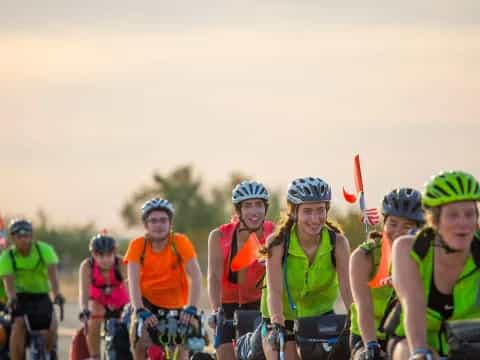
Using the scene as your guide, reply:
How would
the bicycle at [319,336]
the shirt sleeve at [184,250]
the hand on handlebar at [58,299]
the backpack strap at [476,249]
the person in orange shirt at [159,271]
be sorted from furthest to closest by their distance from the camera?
the hand on handlebar at [58,299]
the shirt sleeve at [184,250]
the person in orange shirt at [159,271]
the bicycle at [319,336]
the backpack strap at [476,249]

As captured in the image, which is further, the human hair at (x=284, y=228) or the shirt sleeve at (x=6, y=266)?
the shirt sleeve at (x=6, y=266)

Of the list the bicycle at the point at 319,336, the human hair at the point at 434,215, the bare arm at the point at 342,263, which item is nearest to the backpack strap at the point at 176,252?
the bare arm at the point at 342,263

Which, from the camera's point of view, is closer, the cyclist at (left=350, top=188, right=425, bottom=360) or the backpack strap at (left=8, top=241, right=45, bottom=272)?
the cyclist at (left=350, top=188, right=425, bottom=360)

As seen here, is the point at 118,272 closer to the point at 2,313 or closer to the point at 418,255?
the point at 2,313

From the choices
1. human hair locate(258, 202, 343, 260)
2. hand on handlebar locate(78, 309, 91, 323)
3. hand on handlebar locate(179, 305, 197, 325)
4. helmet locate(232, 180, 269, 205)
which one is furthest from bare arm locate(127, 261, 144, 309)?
human hair locate(258, 202, 343, 260)

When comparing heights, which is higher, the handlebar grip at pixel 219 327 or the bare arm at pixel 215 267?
the bare arm at pixel 215 267

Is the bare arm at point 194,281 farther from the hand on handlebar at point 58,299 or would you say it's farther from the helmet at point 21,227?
the hand on handlebar at point 58,299

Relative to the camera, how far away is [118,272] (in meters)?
19.4

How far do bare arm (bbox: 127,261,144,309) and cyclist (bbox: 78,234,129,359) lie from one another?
3173 mm

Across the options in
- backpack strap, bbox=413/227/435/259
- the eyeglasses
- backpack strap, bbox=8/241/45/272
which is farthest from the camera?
backpack strap, bbox=8/241/45/272

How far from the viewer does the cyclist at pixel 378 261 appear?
1051 centimetres

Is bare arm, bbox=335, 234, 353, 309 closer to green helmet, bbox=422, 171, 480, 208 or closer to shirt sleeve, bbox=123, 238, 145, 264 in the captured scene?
green helmet, bbox=422, 171, 480, 208

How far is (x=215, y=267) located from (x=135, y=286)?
0.96 meters

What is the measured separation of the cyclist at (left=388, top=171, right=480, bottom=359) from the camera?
909 centimetres
